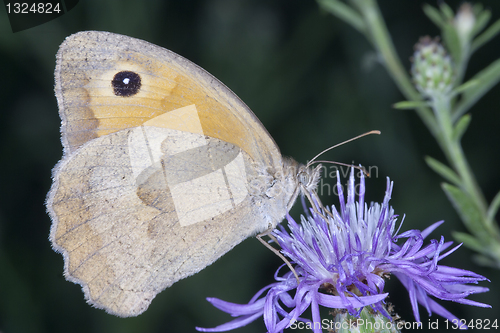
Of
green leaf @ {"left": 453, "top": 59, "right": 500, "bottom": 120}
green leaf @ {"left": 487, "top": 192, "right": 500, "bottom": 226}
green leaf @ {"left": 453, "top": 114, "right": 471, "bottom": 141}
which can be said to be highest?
green leaf @ {"left": 453, "top": 59, "right": 500, "bottom": 120}

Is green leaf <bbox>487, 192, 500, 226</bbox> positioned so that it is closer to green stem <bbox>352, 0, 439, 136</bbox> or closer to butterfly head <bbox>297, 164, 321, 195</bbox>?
green stem <bbox>352, 0, 439, 136</bbox>

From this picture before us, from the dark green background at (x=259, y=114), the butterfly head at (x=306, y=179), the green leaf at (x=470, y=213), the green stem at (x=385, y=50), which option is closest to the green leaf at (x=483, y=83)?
the green stem at (x=385, y=50)

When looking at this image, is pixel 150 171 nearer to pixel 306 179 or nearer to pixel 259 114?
pixel 306 179

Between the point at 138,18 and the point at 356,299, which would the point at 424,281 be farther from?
the point at 138,18

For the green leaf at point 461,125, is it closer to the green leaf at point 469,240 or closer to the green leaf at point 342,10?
the green leaf at point 469,240

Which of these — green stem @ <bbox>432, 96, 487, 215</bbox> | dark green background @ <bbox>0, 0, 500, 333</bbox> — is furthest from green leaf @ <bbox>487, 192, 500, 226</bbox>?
dark green background @ <bbox>0, 0, 500, 333</bbox>

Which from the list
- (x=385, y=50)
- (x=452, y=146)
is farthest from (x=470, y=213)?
(x=385, y=50)
